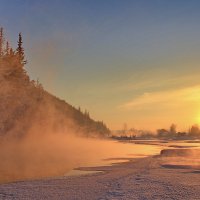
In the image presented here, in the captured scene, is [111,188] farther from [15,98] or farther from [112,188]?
Answer: [15,98]

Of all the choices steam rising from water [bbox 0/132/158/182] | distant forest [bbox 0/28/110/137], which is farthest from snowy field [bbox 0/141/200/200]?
distant forest [bbox 0/28/110/137]

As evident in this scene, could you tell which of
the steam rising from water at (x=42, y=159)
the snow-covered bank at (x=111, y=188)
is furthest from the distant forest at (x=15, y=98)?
the snow-covered bank at (x=111, y=188)

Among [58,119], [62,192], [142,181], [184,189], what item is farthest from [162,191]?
[58,119]

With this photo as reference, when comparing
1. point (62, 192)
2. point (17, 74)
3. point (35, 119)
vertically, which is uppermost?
point (17, 74)

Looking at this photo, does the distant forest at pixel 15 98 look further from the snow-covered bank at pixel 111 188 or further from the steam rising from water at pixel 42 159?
the snow-covered bank at pixel 111 188

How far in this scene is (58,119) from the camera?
17012 centimetres

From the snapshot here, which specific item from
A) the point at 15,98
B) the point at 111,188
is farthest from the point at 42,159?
the point at 15,98

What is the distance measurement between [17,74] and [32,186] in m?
67.5

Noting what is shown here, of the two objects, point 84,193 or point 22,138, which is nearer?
point 84,193

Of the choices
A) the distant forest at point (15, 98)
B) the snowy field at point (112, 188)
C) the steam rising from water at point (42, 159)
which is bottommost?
the snowy field at point (112, 188)

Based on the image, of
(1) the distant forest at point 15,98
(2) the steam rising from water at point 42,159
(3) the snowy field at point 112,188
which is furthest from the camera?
(1) the distant forest at point 15,98

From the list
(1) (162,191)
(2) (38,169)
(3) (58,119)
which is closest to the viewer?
(1) (162,191)

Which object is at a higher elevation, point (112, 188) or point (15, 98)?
point (15, 98)

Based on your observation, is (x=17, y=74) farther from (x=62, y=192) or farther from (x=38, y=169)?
(x=62, y=192)
